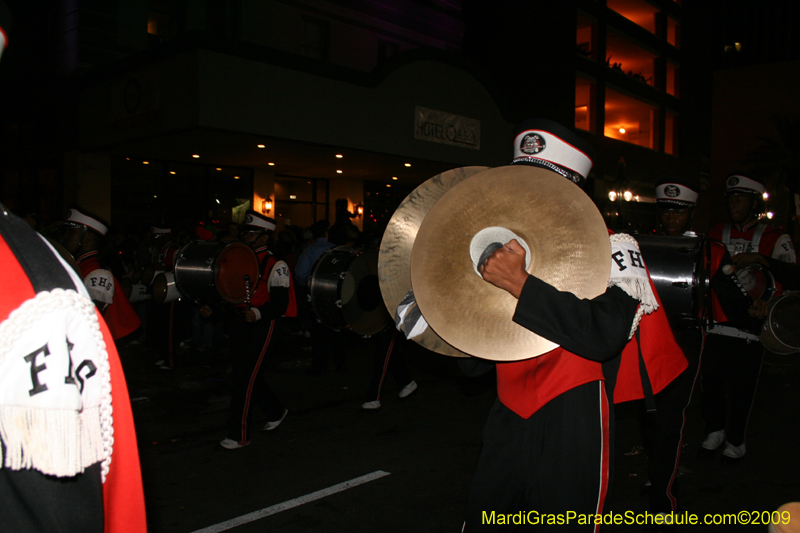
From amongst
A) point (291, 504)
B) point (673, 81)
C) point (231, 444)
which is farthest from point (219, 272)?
point (673, 81)

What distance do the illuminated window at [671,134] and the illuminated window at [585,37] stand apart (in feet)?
22.2

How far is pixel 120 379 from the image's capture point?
1.27 metres

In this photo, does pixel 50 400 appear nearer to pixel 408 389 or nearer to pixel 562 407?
pixel 562 407

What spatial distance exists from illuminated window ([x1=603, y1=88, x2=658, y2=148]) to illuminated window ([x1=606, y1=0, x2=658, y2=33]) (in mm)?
3777

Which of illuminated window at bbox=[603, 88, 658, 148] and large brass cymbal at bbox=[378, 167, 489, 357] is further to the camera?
illuminated window at bbox=[603, 88, 658, 148]

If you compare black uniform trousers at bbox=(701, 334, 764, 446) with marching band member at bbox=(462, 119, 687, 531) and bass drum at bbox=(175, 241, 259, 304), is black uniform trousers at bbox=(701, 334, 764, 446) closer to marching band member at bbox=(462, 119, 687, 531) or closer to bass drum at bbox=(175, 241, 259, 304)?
marching band member at bbox=(462, 119, 687, 531)

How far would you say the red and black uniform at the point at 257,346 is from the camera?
17.1ft

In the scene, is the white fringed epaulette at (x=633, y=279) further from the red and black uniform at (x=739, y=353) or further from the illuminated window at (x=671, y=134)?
the illuminated window at (x=671, y=134)

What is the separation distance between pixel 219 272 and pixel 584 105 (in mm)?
21607

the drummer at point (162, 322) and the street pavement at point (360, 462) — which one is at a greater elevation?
the drummer at point (162, 322)

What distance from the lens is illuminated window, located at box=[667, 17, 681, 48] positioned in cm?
2847

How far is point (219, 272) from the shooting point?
229 inches

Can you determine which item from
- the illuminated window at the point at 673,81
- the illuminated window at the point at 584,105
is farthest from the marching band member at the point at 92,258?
the illuminated window at the point at 673,81

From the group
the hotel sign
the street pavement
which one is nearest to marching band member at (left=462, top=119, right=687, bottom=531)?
the street pavement
